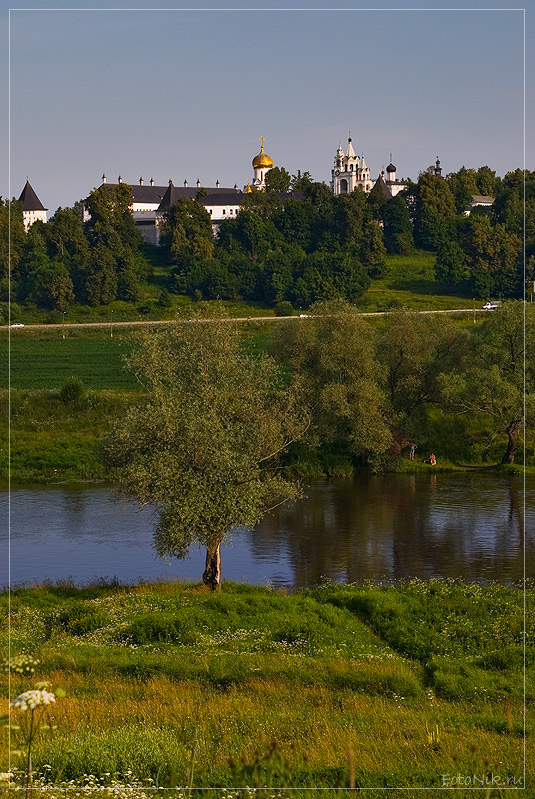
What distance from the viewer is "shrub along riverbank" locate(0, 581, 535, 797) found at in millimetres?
12471

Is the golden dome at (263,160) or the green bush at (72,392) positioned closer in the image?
the green bush at (72,392)

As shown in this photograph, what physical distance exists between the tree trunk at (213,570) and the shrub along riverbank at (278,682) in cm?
48

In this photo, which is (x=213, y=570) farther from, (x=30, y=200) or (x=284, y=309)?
(x=30, y=200)

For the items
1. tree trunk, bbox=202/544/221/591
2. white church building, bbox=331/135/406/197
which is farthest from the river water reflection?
white church building, bbox=331/135/406/197

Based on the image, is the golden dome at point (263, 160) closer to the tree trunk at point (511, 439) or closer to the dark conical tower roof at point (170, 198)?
the dark conical tower roof at point (170, 198)

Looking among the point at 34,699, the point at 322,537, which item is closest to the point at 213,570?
the point at 322,537

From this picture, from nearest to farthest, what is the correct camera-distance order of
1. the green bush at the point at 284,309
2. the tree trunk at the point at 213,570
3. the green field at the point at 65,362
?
the tree trunk at the point at 213,570, the green field at the point at 65,362, the green bush at the point at 284,309

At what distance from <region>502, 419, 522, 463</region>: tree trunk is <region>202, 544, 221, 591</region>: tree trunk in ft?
79.7

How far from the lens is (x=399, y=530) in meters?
37.6

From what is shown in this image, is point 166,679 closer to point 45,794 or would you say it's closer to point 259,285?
point 45,794

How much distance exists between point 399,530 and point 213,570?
35.7 ft

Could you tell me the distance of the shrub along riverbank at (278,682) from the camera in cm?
1247

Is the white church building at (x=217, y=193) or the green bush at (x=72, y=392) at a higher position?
the white church building at (x=217, y=193)

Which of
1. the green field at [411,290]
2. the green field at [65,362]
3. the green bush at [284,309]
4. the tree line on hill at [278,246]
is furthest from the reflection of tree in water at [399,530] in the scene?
the tree line on hill at [278,246]
